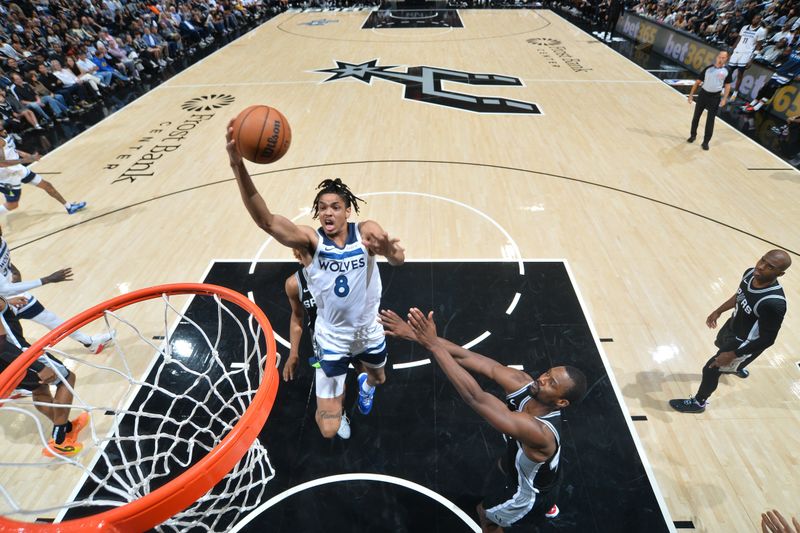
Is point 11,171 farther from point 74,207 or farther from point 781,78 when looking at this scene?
point 781,78

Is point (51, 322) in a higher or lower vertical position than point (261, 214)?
lower

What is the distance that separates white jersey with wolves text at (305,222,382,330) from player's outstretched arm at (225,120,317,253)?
123mm

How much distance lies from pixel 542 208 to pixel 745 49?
25.1ft

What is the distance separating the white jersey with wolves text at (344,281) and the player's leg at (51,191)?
18.4ft

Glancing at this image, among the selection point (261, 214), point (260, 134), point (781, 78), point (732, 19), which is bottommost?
point (781, 78)

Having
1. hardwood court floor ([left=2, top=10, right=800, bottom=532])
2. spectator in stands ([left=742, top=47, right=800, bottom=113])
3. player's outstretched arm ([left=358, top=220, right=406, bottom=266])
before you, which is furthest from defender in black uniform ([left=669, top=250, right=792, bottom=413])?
spectator in stands ([left=742, top=47, right=800, bottom=113])

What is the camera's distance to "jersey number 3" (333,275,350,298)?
3.08 m

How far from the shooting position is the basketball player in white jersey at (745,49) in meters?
9.91

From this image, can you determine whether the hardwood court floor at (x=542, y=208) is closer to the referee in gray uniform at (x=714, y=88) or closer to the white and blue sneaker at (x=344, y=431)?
the referee in gray uniform at (x=714, y=88)

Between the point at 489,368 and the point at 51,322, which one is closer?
the point at 489,368

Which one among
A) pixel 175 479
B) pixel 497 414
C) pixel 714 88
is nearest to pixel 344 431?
Answer: pixel 497 414

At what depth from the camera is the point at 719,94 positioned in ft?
24.4

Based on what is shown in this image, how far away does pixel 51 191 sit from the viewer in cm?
647

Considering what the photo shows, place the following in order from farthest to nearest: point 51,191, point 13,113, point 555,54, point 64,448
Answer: point 555,54 → point 13,113 → point 51,191 → point 64,448
